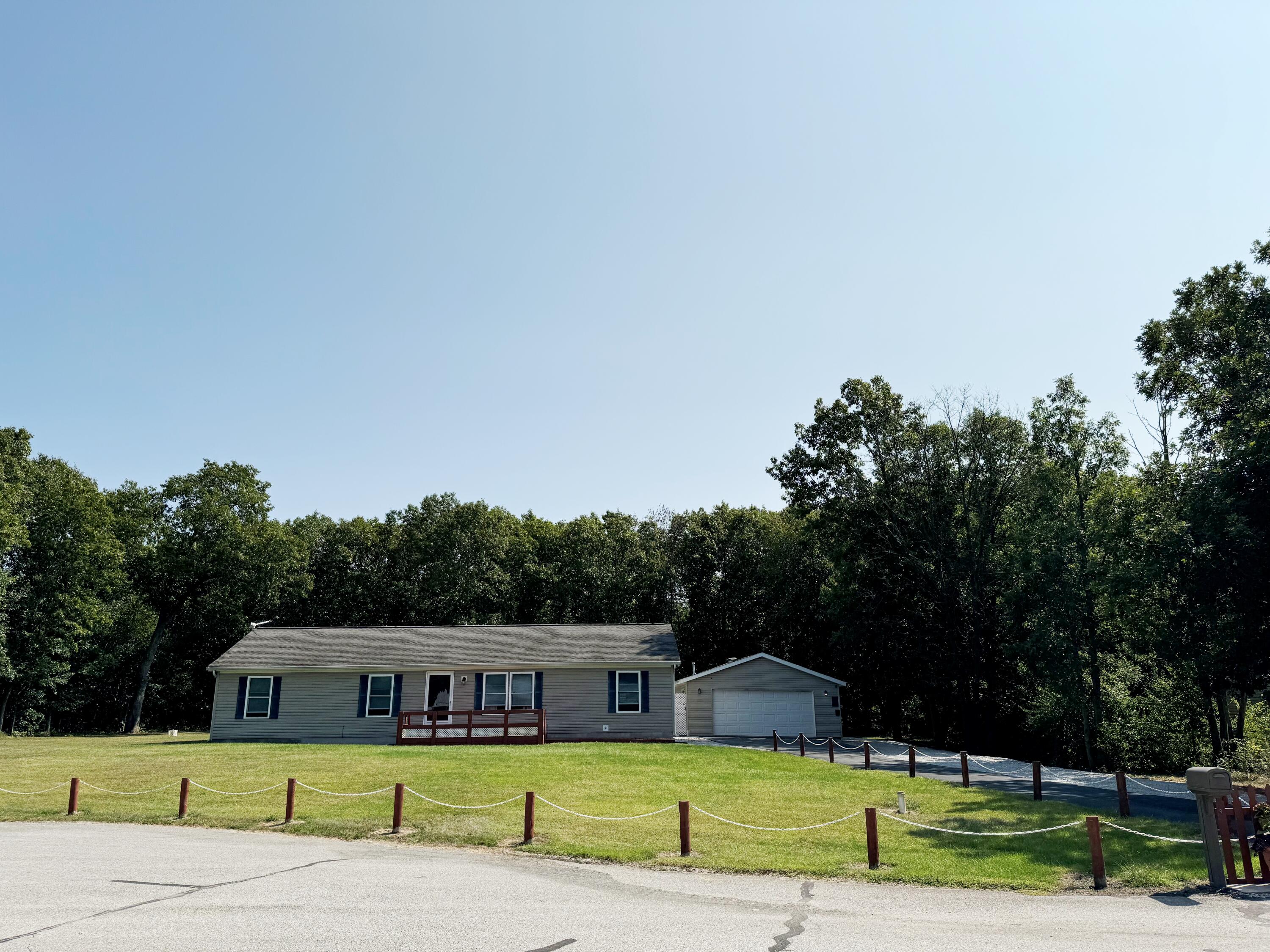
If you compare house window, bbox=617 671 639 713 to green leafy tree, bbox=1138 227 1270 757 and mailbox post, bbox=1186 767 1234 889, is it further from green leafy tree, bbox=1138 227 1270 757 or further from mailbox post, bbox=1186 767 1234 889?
mailbox post, bbox=1186 767 1234 889

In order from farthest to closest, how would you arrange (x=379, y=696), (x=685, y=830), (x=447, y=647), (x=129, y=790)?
(x=447, y=647)
(x=379, y=696)
(x=129, y=790)
(x=685, y=830)

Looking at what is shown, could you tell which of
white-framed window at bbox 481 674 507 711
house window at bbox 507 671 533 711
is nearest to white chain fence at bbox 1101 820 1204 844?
house window at bbox 507 671 533 711

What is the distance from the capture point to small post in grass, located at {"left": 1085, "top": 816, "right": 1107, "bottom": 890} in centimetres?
1118

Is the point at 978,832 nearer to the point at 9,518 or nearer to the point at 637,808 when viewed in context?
the point at 637,808

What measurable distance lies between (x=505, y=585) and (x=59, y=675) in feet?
79.1

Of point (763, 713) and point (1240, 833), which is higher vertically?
point (763, 713)

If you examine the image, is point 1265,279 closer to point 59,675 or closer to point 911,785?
point 911,785

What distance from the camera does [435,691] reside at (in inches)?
1280

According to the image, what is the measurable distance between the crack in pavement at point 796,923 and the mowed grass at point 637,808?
4.17 ft

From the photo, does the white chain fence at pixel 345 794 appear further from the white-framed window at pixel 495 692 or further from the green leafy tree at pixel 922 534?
the green leafy tree at pixel 922 534

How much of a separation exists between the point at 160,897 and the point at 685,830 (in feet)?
23.0

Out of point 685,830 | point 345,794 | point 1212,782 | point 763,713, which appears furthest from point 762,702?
point 1212,782

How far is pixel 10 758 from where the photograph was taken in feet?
85.4

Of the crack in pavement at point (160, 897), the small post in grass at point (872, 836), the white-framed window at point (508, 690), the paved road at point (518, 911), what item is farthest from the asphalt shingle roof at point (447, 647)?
the crack in pavement at point (160, 897)
